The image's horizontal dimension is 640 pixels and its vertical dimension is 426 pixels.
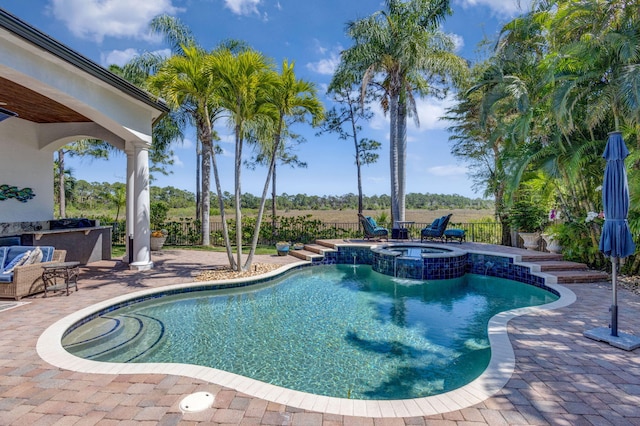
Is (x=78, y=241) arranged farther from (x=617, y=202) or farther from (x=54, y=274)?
(x=617, y=202)

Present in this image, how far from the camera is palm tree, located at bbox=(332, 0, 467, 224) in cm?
1212

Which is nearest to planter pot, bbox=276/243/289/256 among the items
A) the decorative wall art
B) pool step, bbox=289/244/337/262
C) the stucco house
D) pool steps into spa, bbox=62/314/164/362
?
pool step, bbox=289/244/337/262

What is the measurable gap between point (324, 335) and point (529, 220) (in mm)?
9333

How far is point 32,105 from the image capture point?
303 inches

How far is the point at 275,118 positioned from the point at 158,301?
18.0ft

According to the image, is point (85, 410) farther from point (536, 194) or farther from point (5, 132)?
point (536, 194)

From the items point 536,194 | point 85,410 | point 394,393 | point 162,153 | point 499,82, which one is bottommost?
point 394,393

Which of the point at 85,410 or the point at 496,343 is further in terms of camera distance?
the point at 496,343

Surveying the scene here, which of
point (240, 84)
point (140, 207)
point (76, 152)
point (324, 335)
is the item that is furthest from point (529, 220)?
point (76, 152)

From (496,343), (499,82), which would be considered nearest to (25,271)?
(496,343)

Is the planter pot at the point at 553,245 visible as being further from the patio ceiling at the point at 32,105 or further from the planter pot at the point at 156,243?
the planter pot at the point at 156,243

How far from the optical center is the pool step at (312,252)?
10761 mm

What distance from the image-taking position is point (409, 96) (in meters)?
13.4

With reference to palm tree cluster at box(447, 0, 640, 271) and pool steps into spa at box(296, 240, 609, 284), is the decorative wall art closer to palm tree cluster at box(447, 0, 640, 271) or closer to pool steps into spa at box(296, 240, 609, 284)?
palm tree cluster at box(447, 0, 640, 271)
